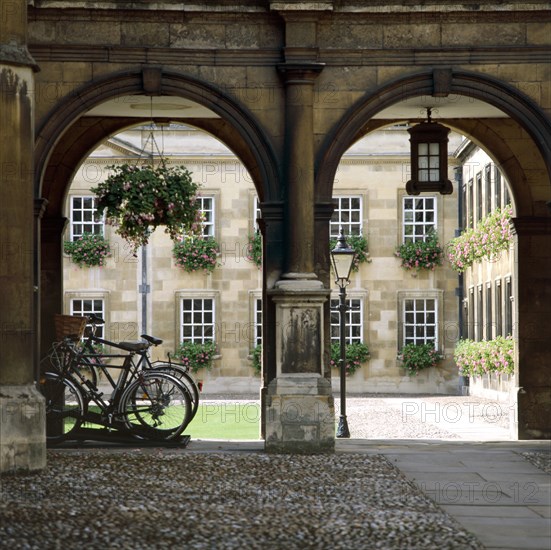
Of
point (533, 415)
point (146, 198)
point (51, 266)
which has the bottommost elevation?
point (533, 415)

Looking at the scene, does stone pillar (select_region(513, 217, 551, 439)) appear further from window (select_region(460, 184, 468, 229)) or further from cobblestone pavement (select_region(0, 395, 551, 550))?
window (select_region(460, 184, 468, 229))

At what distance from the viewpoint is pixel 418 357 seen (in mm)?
31516

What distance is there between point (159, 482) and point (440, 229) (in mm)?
22669

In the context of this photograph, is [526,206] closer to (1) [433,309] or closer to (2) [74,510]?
(2) [74,510]

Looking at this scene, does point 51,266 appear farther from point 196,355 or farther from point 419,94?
point 196,355

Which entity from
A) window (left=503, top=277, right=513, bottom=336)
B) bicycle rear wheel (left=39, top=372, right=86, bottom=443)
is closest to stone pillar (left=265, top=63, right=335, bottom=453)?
bicycle rear wheel (left=39, top=372, right=86, bottom=443)

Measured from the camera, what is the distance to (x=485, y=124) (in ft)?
52.3

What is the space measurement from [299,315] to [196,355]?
18.9m

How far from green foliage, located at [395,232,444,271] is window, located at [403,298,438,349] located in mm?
812

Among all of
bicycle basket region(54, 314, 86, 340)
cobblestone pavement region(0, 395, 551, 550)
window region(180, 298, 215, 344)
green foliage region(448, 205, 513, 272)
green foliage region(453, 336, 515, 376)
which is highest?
green foliage region(448, 205, 513, 272)

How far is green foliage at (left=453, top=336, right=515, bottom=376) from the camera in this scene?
22016 millimetres

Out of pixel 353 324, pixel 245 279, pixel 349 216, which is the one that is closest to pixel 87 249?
pixel 245 279

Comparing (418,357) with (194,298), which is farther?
(194,298)

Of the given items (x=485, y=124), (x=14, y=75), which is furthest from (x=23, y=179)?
(x=485, y=124)
